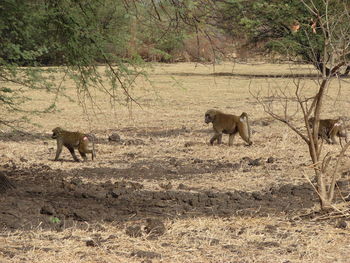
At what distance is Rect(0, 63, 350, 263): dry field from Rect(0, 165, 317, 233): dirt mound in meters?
0.01

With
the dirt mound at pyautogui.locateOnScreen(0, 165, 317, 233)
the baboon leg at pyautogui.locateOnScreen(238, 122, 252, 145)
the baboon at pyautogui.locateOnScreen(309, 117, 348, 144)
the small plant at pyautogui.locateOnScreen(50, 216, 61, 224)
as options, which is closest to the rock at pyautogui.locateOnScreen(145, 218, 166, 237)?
the dirt mound at pyautogui.locateOnScreen(0, 165, 317, 233)

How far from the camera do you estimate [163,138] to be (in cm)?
1367

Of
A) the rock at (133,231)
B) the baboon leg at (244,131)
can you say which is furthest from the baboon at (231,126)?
the rock at (133,231)

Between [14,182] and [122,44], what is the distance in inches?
93.0

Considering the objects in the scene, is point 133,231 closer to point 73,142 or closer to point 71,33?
point 71,33

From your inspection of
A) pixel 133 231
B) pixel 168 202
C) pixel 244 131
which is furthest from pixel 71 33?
pixel 244 131

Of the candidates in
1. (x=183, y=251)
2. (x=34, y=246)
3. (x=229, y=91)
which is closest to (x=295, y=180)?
(x=183, y=251)

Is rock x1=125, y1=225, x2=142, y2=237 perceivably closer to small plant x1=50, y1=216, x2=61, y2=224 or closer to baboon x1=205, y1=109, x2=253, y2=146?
small plant x1=50, y1=216, x2=61, y2=224

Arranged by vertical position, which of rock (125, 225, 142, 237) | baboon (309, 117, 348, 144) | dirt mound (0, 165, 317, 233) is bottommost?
dirt mound (0, 165, 317, 233)

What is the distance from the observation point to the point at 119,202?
25.6ft

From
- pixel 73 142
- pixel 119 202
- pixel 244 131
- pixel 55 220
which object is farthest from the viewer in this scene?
pixel 244 131

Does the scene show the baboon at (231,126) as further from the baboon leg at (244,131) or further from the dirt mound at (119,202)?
the dirt mound at (119,202)

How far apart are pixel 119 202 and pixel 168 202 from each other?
57cm

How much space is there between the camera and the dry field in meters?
5.91
